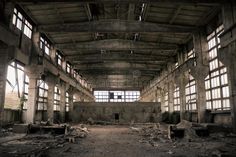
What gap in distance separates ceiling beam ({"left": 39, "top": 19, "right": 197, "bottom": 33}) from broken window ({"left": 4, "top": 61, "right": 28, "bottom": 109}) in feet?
12.2

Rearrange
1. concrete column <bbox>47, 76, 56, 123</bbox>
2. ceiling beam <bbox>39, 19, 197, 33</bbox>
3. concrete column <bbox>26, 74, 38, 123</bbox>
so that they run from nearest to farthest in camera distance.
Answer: concrete column <bbox>26, 74, 38, 123</bbox> → ceiling beam <bbox>39, 19, 197, 33</bbox> → concrete column <bbox>47, 76, 56, 123</bbox>

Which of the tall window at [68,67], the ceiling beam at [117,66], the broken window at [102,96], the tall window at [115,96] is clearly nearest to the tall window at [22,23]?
the tall window at [68,67]

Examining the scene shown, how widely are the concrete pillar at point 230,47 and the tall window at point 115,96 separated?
36404 mm

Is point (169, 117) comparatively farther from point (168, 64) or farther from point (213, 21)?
point (213, 21)

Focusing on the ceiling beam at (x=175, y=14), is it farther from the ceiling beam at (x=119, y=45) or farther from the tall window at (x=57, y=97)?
the tall window at (x=57, y=97)

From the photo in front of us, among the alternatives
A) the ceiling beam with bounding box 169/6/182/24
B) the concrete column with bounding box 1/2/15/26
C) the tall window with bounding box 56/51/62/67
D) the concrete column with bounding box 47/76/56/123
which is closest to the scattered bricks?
the concrete column with bounding box 1/2/15/26

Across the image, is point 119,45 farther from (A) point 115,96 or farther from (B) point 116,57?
(A) point 115,96

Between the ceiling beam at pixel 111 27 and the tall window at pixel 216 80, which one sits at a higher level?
the ceiling beam at pixel 111 27

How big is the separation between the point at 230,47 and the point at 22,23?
12971 millimetres

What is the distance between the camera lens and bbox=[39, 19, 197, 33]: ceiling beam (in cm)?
1563

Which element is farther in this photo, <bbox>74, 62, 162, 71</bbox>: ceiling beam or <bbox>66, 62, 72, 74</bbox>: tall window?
<bbox>74, 62, 162, 71</bbox>: ceiling beam

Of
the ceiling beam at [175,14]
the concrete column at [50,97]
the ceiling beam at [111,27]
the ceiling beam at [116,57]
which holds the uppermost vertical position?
the ceiling beam at [175,14]

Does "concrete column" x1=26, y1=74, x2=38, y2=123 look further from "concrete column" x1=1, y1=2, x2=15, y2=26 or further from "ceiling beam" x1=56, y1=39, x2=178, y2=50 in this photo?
"ceiling beam" x1=56, y1=39, x2=178, y2=50

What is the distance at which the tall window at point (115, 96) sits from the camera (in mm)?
47134
